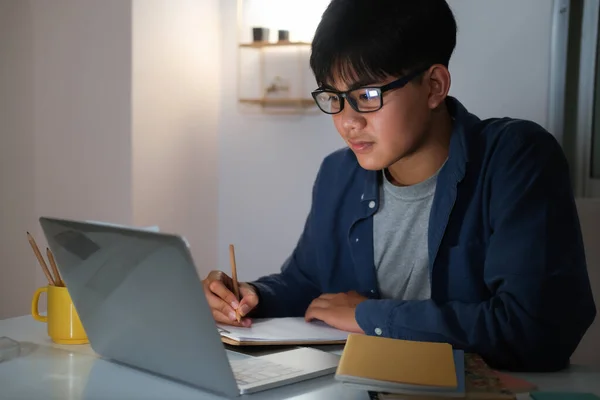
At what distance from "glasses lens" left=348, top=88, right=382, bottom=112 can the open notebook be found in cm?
37

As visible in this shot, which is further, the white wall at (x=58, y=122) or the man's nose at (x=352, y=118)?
the white wall at (x=58, y=122)

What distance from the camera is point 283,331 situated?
3.82 feet

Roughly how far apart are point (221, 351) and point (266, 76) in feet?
7.42

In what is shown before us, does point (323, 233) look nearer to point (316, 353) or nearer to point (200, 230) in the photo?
point (316, 353)

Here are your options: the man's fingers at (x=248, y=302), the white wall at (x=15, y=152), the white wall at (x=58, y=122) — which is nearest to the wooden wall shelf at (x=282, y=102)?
the white wall at (x=58, y=122)

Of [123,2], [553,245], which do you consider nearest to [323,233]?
[553,245]

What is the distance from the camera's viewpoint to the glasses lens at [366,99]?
49.9 inches

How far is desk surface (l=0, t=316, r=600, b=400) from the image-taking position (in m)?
0.89

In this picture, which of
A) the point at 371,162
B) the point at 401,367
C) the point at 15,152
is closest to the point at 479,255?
the point at 371,162

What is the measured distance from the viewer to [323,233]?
5.00ft

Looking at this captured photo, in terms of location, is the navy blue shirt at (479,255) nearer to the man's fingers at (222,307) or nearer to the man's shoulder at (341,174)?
the man's shoulder at (341,174)

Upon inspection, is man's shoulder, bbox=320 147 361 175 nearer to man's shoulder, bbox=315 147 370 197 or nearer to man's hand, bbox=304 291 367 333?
man's shoulder, bbox=315 147 370 197

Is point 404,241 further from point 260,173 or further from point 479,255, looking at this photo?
point 260,173

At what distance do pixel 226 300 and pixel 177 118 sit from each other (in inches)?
68.8
